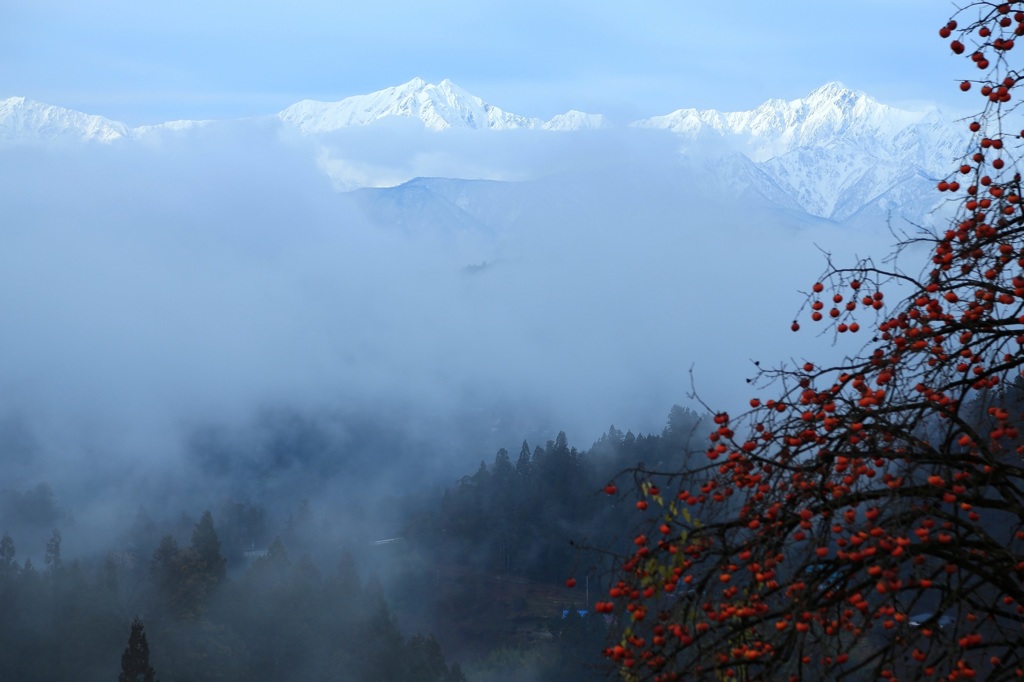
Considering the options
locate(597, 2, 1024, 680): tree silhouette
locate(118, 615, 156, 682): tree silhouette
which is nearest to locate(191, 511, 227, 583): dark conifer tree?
locate(118, 615, 156, 682): tree silhouette

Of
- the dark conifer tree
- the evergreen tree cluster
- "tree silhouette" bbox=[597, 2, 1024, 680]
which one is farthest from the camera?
the dark conifer tree

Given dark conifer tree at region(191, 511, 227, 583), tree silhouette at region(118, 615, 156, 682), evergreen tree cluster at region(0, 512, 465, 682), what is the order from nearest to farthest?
tree silhouette at region(118, 615, 156, 682) → evergreen tree cluster at region(0, 512, 465, 682) → dark conifer tree at region(191, 511, 227, 583)

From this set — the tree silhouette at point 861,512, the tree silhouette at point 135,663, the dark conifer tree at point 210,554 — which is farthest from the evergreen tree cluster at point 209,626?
the tree silhouette at point 861,512

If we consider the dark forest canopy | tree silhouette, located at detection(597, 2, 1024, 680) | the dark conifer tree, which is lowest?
the dark forest canopy

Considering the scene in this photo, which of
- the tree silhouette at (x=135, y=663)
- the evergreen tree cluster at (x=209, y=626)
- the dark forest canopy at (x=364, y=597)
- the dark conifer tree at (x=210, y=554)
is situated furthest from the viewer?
the dark conifer tree at (x=210, y=554)

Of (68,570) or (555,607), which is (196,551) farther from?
(555,607)

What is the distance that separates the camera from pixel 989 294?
24.1 ft

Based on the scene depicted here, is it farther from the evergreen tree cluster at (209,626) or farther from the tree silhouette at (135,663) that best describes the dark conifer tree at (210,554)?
the tree silhouette at (135,663)

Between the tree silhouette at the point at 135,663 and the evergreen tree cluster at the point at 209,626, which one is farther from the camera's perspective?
the evergreen tree cluster at the point at 209,626

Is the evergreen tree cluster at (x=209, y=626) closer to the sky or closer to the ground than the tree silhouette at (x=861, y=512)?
closer to the ground

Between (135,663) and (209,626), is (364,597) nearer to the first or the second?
(209,626)

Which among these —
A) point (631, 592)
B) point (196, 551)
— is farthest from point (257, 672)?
point (631, 592)

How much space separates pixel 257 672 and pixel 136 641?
995cm

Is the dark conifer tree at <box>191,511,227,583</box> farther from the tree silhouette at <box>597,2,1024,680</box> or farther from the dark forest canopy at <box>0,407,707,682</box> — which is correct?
the tree silhouette at <box>597,2,1024,680</box>
